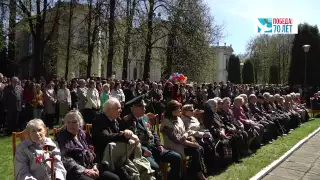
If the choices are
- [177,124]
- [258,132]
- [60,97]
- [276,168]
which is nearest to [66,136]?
[177,124]

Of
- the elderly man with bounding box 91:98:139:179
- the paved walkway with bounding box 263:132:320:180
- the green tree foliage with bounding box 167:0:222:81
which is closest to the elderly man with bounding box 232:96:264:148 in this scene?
the paved walkway with bounding box 263:132:320:180

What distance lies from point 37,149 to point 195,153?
9.46 ft

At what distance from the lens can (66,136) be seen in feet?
14.5

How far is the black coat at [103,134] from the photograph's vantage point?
4.79 meters

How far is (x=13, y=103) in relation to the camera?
10.4m

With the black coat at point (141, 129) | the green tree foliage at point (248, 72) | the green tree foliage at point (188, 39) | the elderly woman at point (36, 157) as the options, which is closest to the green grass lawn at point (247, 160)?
the black coat at point (141, 129)

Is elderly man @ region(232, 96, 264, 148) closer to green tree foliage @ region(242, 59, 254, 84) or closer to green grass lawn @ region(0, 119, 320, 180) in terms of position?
green grass lawn @ region(0, 119, 320, 180)

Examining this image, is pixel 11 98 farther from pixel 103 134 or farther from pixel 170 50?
pixel 170 50

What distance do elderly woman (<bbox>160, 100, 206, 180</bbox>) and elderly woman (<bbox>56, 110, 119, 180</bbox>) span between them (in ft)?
5.57

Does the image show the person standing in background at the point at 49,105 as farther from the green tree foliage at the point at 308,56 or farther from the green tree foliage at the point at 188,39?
the green tree foliage at the point at 308,56

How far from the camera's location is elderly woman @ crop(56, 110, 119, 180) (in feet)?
13.9

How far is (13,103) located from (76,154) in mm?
6774

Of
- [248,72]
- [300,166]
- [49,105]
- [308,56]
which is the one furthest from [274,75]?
[300,166]

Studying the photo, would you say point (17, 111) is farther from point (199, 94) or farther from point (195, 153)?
point (199, 94)
